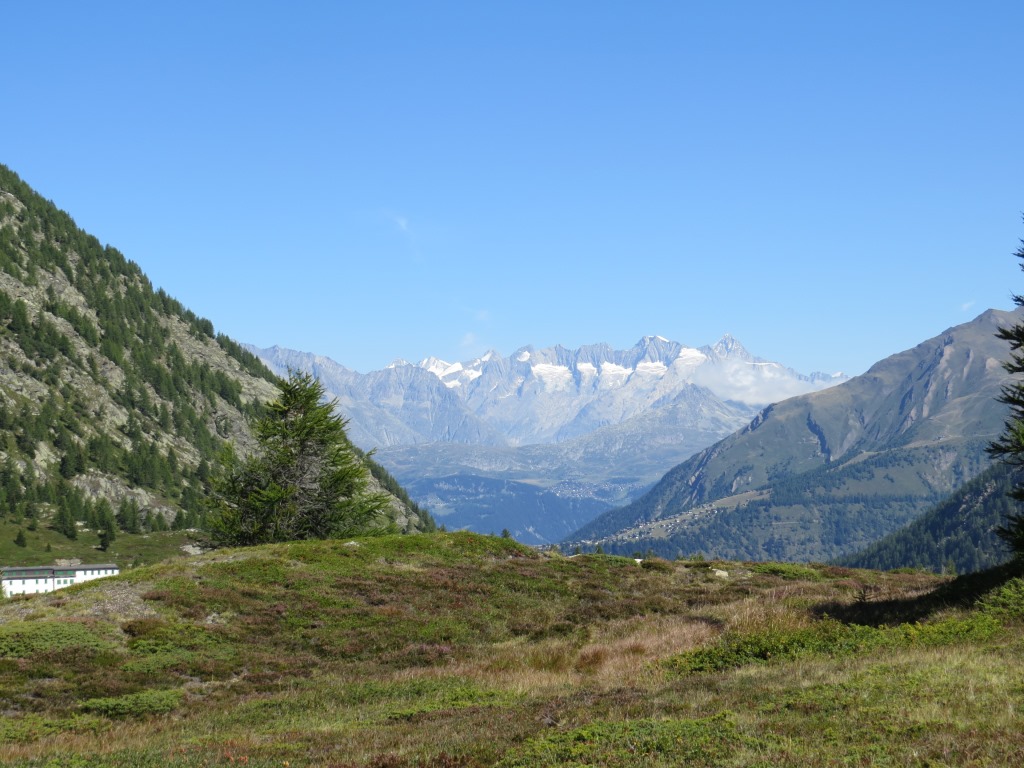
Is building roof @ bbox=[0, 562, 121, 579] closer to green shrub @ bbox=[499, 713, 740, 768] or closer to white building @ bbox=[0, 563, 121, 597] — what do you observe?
white building @ bbox=[0, 563, 121, 597]

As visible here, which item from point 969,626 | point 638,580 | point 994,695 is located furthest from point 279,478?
point 994,695

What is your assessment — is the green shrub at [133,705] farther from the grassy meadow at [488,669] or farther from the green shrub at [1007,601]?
the green shrub at [1007,601]

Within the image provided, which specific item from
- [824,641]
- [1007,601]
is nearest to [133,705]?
[824,641]

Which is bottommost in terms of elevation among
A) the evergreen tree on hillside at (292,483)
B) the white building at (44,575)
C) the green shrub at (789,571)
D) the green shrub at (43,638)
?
the green shrub at (789,571)

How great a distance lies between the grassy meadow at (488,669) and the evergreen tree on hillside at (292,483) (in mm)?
17665

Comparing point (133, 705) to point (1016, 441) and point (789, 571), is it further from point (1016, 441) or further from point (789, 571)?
point (789, 571)

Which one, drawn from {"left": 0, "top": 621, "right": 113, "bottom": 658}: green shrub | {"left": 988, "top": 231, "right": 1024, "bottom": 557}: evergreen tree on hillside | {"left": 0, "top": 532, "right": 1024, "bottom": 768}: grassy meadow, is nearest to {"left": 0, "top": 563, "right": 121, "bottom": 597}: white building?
{"left": 0, "top": 532, "right": 1024, "bottom": 768}: grassy meadow

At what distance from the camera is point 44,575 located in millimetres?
157875

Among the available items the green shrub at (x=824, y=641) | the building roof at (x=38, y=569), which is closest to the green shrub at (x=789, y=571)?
the green shrub at (x=824, y=641)

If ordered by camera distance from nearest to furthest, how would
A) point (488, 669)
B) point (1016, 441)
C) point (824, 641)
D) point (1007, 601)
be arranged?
point (824, 641)
point (1007, 601)
point (488, 669)
point (1016, 441)

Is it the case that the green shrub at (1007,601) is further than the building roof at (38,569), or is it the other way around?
the building roof at (38,569)

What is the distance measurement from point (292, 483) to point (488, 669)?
42.0 meters

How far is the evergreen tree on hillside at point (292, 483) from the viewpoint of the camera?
6525 centimetres

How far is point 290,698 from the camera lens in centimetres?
2383
